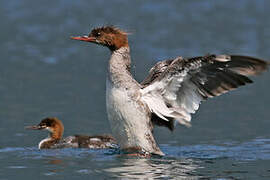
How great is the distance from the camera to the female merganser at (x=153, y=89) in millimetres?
10352

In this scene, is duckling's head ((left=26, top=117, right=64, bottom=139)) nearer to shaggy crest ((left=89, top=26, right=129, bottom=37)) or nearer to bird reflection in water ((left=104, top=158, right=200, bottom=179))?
shaggy crest ((left=89, top=26, right=129, bottom=37))

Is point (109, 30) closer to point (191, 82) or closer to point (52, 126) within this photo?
point (191, 82)

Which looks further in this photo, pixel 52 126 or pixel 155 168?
pixel 52 126

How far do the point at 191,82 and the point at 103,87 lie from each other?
783cm

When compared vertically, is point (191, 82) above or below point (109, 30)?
below

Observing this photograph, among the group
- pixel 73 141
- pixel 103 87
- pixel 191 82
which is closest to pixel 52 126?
pixel 73 141

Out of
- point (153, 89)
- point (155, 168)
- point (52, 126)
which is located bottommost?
point (155, 168)

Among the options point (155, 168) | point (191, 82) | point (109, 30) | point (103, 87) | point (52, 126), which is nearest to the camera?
point (155, 168)

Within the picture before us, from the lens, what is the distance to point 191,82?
418 inches

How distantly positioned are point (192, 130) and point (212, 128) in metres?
0.36

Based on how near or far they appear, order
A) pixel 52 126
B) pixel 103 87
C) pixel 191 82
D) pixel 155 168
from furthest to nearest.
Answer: pixel 103 87
pixel 52 126
pixel 191 82
pixel 155 168

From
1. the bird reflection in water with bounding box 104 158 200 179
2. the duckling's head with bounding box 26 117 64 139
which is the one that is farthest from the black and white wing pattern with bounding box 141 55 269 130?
the duckling's head with bounding box 26 117 64 139

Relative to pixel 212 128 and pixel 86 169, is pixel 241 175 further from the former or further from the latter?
pixel 212 128

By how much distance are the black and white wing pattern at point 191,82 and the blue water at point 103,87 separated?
2.40 feet
